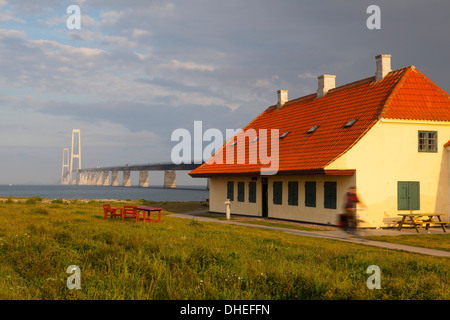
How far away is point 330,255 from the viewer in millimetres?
11898

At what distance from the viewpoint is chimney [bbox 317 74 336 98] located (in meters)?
30.5

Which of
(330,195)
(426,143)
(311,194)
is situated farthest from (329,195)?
(426,143)

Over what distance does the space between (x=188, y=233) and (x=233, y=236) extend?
1.66 m

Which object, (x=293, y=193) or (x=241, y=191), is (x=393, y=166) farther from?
(x=241, y=191)

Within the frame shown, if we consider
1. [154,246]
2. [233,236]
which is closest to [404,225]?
[233,236]

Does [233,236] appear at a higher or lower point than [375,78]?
lower

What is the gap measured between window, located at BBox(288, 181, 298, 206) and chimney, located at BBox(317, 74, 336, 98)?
A: 752 centimetres

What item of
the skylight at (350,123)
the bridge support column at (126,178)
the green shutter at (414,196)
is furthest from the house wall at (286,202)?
the bridge support column at (126,178)

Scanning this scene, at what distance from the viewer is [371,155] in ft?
74.1

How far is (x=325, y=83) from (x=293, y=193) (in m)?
8.58

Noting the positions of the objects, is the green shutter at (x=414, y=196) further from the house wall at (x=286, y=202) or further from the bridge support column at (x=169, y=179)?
the bridge support column at (x=169, y=179)
